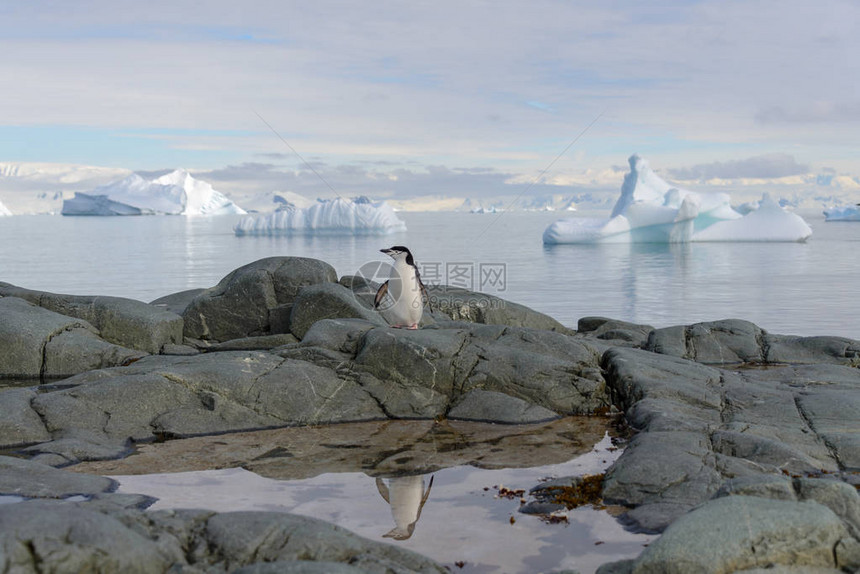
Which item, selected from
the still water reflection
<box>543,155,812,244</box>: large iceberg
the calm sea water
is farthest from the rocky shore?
<box>543,155,812,244</box>: large iceberg

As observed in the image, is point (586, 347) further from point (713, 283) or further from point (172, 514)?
point (713, 283)

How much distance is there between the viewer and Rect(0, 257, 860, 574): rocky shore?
3963mm

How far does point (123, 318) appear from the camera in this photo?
12.1m

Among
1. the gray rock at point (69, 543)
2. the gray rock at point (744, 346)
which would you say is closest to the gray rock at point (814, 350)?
the gray rock at point (744, 346)

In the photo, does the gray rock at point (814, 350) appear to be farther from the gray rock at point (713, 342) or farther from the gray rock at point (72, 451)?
the gray rock at point (72, 451)

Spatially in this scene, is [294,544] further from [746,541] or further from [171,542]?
[746,541]

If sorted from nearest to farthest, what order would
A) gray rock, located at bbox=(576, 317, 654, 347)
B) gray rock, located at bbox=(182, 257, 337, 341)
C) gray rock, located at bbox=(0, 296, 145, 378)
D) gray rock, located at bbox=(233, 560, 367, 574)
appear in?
gray rock, located at bbox=(233, 560, 367, 574), gray rock, located at bbox=(0, 296, 145, 378), gray rock, located at bbox=(182, 257, 337, 341), gray rock, located at bbox=(576, 317, 654, 347)

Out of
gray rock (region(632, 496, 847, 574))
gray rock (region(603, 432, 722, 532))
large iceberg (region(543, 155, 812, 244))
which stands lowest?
gray rock (region(603, 432, 722, 532))

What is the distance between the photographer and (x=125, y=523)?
3943 millimetres

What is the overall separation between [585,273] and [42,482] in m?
30.4

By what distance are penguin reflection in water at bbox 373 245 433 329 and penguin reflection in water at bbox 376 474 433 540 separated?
164 inches

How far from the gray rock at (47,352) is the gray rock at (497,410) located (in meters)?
4.81

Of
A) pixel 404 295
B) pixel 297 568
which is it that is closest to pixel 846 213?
pixel 404 295

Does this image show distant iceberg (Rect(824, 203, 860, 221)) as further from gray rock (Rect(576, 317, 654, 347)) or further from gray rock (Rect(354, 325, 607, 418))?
gray rock (Rect(354, 325, 607, 418))
